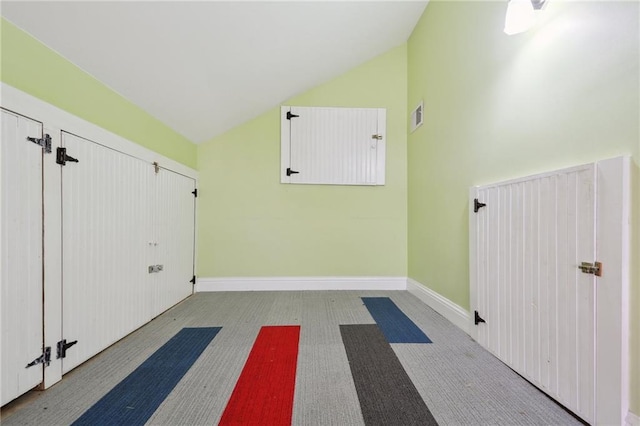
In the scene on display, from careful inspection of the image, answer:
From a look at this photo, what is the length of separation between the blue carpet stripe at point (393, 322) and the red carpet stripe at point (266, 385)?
741 mm

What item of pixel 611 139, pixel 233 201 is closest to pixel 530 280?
pixel 611 139

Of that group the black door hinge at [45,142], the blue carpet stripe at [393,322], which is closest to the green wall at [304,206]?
the blue carpet stripe at [393,322]

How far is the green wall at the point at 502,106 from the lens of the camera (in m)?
0.93

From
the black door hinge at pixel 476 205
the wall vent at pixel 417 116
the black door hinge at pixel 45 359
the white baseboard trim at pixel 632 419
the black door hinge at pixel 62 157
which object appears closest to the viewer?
the white baseboard trim at pixel 632 419

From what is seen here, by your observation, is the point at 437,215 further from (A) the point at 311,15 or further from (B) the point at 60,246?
(B) the point at 60,246

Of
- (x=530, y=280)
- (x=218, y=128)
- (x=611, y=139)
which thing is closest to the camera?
(x=611, y=139)

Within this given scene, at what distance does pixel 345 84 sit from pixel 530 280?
286cm

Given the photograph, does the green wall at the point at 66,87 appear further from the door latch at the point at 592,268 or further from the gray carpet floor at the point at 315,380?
the door latch at the point at 592,268

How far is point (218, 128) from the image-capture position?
2.84m

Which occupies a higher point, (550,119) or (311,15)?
(311,15)

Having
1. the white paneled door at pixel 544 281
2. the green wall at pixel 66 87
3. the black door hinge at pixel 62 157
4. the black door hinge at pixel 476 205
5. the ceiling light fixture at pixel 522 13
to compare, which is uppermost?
the ceiling light fixture at pixel 522 13

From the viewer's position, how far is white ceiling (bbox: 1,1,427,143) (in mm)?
1273

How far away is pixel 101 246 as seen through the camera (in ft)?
5.02

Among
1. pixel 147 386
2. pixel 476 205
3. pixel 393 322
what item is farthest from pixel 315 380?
pixel 476 205
